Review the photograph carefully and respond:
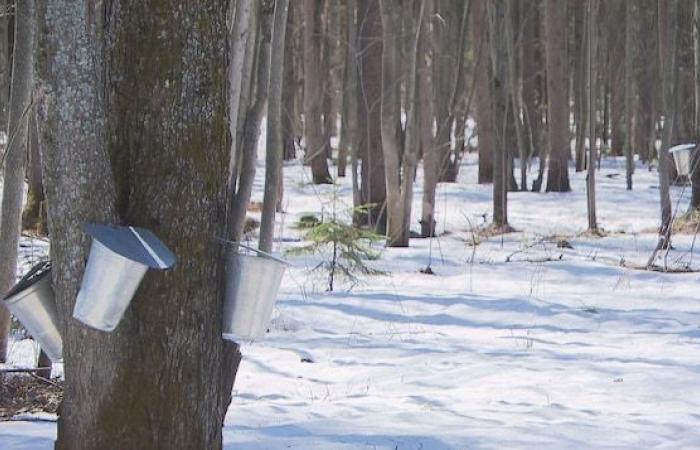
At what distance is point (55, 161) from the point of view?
326cm

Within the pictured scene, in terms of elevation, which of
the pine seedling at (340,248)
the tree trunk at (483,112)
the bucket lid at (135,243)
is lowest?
the pine seedling at (340,248)

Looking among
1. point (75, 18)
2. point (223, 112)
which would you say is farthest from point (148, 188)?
point (75, 18)

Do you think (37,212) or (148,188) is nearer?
(148,188)

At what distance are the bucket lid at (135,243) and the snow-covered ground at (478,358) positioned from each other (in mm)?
1361

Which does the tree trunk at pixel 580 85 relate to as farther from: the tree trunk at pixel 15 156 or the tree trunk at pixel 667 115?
the tree trunk at pixel 15 156

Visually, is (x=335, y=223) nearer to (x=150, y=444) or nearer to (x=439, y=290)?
(x=439, y=290)

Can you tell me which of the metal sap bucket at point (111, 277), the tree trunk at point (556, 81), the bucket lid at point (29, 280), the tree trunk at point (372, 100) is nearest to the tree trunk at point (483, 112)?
the tree trunk at point (556, 81)

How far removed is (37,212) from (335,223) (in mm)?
5609

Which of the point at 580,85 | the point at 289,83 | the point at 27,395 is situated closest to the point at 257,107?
A: the point at 27,395

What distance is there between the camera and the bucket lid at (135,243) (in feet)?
9.57

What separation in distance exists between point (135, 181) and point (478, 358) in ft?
12.5

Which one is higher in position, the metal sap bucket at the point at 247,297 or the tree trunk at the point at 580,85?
the tree trunk at the point at 580,85

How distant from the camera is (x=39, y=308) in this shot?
3420 mm

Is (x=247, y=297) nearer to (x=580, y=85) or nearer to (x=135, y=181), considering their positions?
(x=135, y=181)
